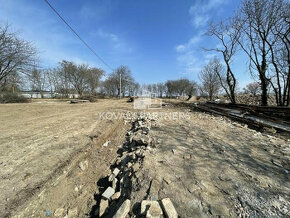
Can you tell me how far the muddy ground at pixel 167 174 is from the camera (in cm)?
167

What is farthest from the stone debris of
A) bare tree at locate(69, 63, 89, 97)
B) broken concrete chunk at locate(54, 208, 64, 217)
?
bare tree at locate(69, 63, 89, 97)

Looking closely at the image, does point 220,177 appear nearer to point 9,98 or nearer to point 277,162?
point 277,162

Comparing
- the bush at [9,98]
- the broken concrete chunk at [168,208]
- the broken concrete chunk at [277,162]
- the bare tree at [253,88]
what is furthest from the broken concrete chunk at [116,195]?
the bare tree at [253,88]

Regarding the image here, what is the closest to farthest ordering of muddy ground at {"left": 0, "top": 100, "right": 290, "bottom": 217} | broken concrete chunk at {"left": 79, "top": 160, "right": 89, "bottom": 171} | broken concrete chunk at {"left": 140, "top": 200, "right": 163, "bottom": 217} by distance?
1. broken concrete chunk at {"left": 140, "top": 200, "right": 163, "bottom": 217}
2. muddy ground at {"left": 0, "top": 100, "right": 290, "bottom": 217}
3. broken concrete chunk at {"left": 79, "top": 160, "right": 89, "bottom": 171}

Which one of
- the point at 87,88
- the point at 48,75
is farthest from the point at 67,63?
the point at 48,75

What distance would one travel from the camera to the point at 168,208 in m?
1.49

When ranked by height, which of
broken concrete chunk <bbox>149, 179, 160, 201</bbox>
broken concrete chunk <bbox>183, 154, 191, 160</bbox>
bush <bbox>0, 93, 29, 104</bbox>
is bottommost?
broken concrete chunk <bbox>149, 179, 160, 201</bbox>

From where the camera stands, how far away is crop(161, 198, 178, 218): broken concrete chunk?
141 centimetres

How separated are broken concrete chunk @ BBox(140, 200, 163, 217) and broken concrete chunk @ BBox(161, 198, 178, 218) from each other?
0.07m

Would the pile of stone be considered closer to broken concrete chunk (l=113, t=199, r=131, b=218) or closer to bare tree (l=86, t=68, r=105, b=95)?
broken concrete chunk (l=113, t=199, r=131, b=218)

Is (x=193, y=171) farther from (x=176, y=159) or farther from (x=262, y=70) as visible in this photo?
(x=262, y=70)

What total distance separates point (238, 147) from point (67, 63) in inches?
1470

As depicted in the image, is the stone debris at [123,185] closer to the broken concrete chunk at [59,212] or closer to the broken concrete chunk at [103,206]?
Answer: the broken concrete chunk at [103,206]

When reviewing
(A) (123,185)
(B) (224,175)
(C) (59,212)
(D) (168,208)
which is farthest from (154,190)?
(C) (59,212)
